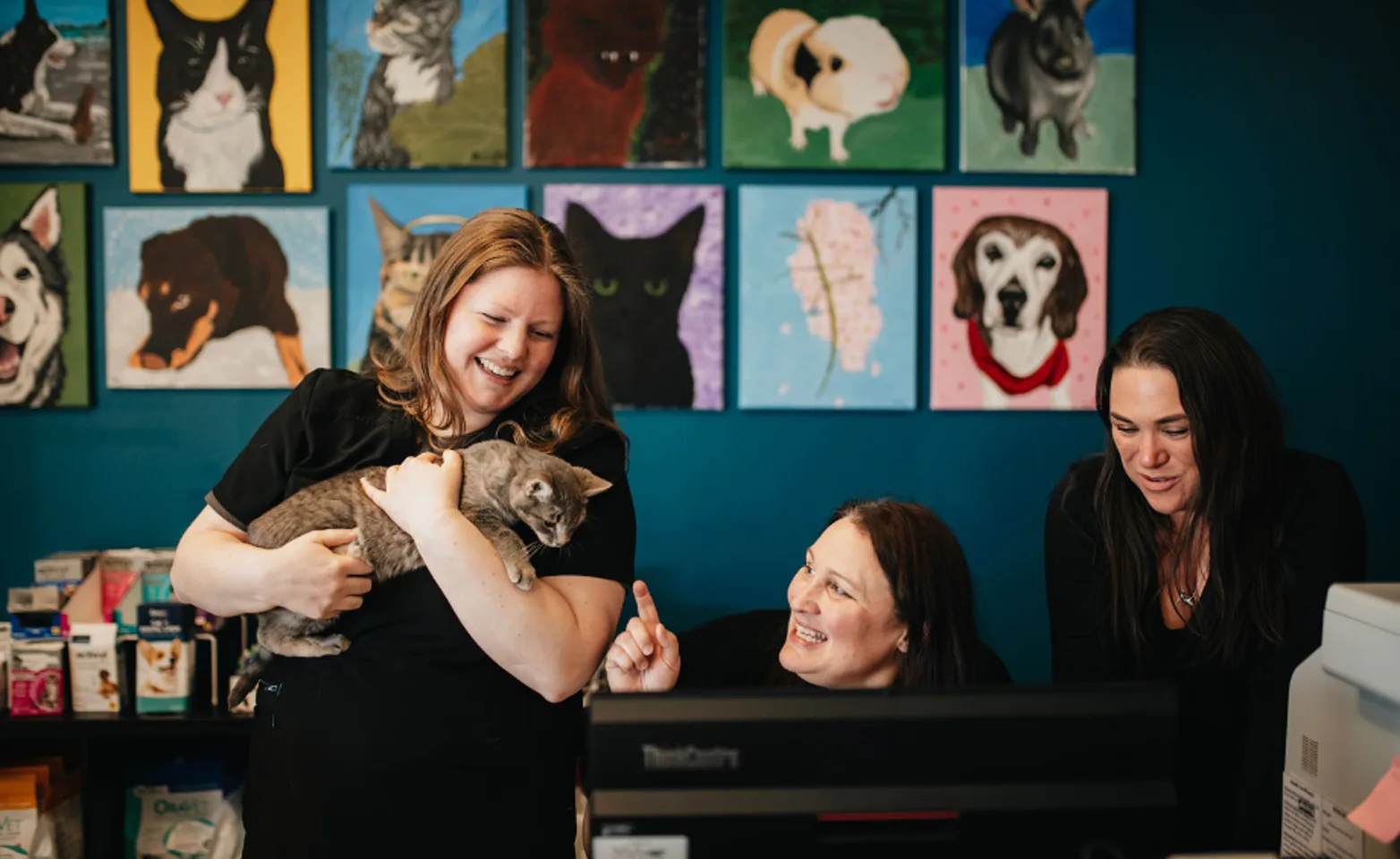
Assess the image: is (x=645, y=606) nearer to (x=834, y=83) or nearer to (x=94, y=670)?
(x=94, y=670)

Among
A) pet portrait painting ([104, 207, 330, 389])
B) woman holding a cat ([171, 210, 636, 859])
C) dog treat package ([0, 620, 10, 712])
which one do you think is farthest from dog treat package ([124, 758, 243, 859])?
woman holding a cat ([171, 210, 636, 859])

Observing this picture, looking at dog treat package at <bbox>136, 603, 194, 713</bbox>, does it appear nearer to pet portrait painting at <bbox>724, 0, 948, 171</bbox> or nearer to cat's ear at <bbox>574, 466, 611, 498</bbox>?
cat's ear at <bbox>574, 466, 611, 498</bbox>

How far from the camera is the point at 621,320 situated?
2961 mm

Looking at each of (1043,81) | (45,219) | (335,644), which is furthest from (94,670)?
(1043,81)

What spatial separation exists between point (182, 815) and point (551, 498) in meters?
1.97

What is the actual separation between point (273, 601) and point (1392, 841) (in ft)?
4.28

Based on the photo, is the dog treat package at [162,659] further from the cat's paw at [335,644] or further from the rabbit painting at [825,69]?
the rabbit painting at [825,69]

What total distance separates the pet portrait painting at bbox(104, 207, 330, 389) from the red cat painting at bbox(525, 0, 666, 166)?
71 centimetres

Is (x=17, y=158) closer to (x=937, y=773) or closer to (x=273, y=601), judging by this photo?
(x=273, y=601)

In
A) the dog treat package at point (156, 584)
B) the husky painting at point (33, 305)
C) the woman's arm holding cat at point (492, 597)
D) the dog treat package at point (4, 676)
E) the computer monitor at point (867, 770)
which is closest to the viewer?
the computer monitor at point (867, 770)

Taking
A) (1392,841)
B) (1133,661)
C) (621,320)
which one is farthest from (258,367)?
(1392,841)

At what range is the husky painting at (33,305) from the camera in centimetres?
290

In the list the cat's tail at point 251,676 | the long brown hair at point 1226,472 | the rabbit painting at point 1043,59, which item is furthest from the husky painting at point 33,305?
the long brown hair at point 1226,472

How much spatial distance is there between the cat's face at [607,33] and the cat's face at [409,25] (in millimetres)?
292
